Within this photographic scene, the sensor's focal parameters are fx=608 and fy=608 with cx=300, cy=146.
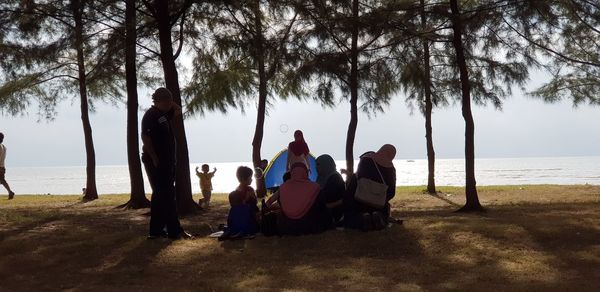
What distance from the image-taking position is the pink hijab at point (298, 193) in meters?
7.64

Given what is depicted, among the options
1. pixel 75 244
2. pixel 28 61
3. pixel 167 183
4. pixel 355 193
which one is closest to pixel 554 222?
pixel 355 193

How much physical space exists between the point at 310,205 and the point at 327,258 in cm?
116

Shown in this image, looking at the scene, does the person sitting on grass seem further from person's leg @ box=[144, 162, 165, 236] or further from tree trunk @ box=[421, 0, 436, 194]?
tree trunk @ box=[421, 0, 436, 194]

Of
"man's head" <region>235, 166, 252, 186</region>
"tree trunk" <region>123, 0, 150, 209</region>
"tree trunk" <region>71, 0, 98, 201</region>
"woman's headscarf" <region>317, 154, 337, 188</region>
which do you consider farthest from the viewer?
"tree trunk" <region>71, 0, 98, 201</region>

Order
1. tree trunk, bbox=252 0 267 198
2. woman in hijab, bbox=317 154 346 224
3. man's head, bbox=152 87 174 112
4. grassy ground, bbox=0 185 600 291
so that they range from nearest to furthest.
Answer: grassy ground, bbox=0 185 600 291, man's head, bbox=152 87 174 112, woman in hijab, bbox=317 154 346 224, tree trunk, bbox=252 0 267 198

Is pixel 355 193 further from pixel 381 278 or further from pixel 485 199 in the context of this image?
pixel 485 199

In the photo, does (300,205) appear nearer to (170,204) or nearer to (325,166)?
(325,166)

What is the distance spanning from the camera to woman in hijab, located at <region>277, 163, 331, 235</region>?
25.1 ft

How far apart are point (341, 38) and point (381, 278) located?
981cm

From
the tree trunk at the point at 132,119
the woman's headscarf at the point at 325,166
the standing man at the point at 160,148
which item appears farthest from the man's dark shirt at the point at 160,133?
the tree trunk at the point at 132,119

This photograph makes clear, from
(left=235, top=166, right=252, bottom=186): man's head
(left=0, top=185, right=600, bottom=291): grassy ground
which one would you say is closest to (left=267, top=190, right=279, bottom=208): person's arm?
(left=235, top=166, right=252, bottom=186): man's head

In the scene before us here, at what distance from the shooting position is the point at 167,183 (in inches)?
297

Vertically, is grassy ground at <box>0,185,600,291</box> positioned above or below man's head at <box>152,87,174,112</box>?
below

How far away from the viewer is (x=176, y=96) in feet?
37.2
